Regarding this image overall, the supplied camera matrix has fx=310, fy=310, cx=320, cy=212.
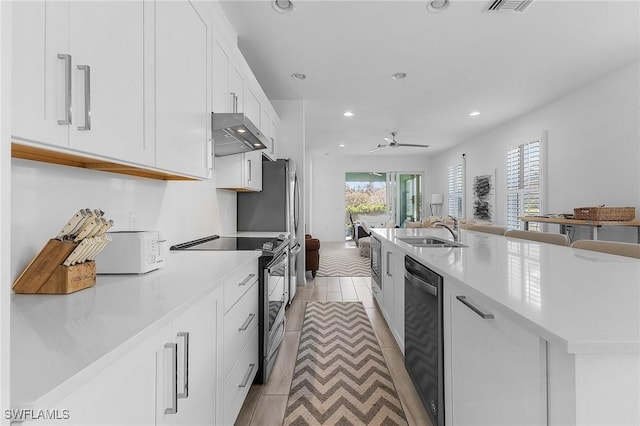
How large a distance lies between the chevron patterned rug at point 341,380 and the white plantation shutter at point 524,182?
4.00 m

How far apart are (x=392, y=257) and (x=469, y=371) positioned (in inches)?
53.6

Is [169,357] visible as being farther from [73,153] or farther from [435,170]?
[435,170]

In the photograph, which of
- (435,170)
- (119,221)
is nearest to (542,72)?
(119,221)

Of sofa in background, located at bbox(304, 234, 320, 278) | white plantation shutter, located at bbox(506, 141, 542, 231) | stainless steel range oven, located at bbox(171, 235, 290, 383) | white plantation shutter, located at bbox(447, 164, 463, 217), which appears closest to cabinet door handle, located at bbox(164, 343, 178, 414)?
stainless steel range oven, located at bbox(171, 235, 290, 383)

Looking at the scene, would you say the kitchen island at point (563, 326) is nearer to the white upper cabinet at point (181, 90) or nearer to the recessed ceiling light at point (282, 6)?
the white upper cabinet at point (181, 90)

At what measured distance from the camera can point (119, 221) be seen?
1.51 meters

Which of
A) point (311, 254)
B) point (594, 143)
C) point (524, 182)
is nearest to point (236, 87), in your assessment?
point (311, 254)

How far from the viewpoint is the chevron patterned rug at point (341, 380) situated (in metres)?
1.70

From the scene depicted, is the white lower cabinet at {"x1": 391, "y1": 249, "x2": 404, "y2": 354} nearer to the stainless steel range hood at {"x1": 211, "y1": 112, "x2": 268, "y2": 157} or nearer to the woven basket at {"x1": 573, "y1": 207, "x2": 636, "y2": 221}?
the stainless steel range hood at {"x1": 211, "y1": 112, "x2": 268, "y2": 157}

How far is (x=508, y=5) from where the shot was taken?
7.54ft

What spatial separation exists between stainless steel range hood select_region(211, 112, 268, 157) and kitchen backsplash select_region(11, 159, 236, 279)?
1.24 ft

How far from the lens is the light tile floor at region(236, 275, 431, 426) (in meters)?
1.69

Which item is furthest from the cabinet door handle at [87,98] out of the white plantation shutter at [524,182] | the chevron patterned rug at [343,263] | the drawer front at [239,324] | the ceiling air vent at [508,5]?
the white plantation shutter at [524,182]

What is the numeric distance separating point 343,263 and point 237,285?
4.91m
